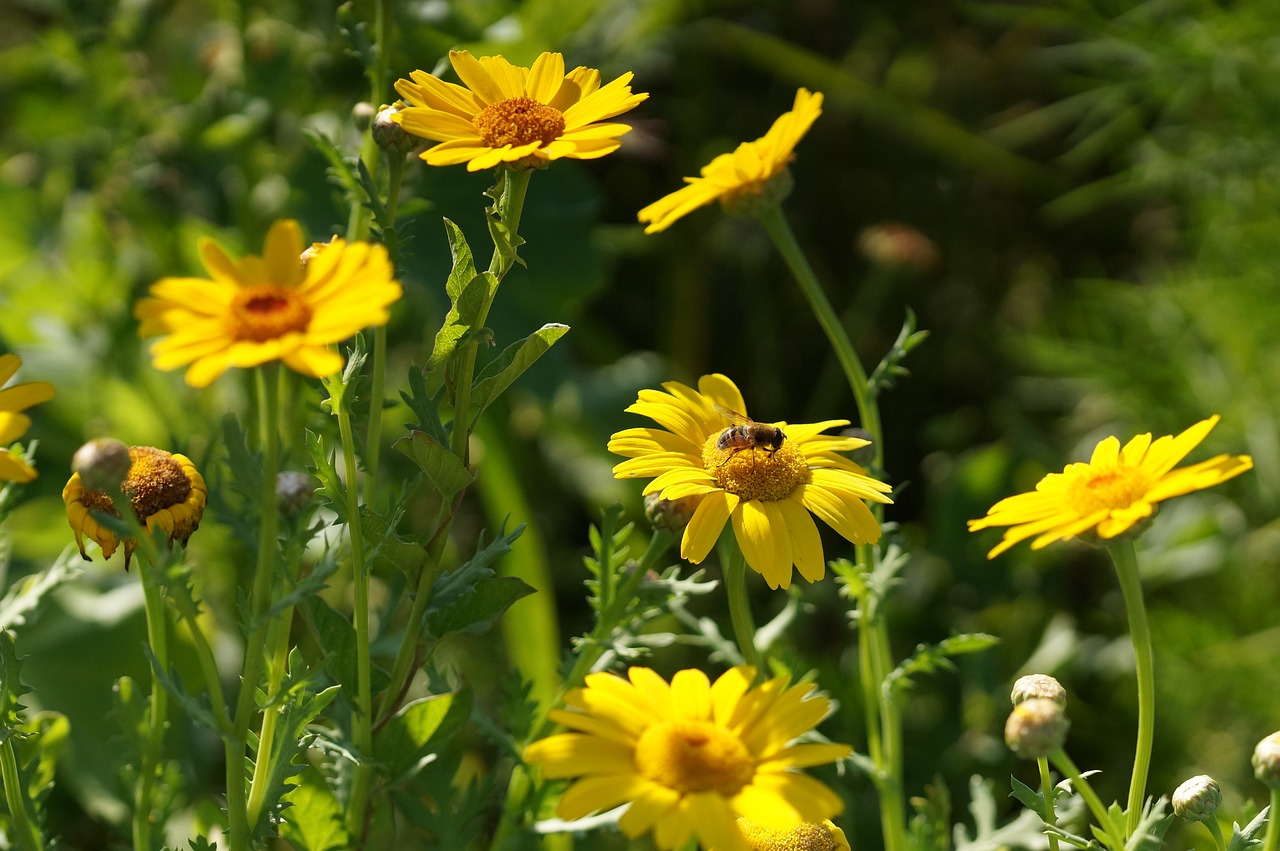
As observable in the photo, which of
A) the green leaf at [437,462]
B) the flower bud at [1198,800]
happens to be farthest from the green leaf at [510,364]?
the flower bud at [1198,800]

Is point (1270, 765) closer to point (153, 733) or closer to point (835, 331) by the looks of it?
point (835, 331)

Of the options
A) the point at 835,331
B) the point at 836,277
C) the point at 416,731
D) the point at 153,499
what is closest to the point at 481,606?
the point at 416,731

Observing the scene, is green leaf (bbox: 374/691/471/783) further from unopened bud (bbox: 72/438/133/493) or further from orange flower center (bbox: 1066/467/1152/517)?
orange flower center (bbox: 1066/467/1152/517)

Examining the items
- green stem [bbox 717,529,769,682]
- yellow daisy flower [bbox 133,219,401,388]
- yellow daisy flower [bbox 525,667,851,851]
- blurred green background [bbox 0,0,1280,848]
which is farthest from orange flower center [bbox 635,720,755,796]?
blurred green background [bbox 0,0,1280,848]

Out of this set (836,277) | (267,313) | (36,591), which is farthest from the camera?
(836,277)

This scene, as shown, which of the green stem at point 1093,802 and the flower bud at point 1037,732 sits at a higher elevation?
the flower bud at point 1037,732

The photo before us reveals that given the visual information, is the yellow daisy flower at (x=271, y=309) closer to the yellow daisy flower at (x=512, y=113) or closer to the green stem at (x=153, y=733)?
the yellow daisy flower at (x=512, y=113)

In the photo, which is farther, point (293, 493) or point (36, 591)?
point (36, 591)
